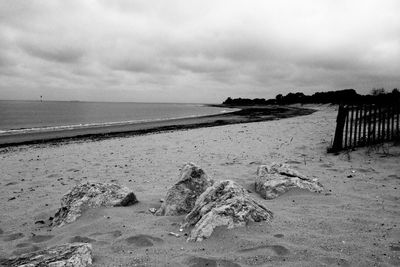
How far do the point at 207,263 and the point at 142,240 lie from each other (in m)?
1.05

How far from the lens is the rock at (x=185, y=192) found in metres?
4.64

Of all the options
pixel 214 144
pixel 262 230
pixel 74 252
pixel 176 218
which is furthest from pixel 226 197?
pixel 214 144

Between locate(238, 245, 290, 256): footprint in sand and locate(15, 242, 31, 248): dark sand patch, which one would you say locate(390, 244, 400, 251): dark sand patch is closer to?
locate(238, 245, 290, 256): footprint in sand

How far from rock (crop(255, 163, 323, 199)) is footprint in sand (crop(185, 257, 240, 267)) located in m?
2.44

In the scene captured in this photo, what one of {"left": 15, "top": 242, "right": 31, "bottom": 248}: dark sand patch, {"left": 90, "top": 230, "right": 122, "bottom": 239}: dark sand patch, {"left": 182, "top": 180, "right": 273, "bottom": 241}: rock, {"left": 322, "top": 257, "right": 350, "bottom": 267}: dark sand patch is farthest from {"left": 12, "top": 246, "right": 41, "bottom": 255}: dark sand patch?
{"left": 322, "top": 257, "right": 350, "bottom": 267}: dark sand patch

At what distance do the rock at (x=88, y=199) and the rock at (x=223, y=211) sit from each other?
157 centimetres

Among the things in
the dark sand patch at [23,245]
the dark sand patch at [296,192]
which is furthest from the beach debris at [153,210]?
the dark sand patch at [296,192]

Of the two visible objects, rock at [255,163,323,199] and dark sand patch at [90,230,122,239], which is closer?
dark sand patch at [90,230,122,239]

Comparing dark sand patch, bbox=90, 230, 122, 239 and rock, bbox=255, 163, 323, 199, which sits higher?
rock, bbox=255, 163, 323, 199

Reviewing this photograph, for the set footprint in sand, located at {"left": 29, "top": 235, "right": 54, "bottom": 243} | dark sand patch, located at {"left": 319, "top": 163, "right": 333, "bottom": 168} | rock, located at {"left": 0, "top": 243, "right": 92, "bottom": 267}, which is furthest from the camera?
dark sand patch, located at {"left": 319, "top": 163, "right": 333, "bottom": 168}

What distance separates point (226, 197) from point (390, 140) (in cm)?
753

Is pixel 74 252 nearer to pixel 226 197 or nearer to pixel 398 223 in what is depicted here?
pixel 226 197

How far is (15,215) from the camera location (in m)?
5.32

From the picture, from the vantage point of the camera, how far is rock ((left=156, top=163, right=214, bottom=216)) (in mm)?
4644
